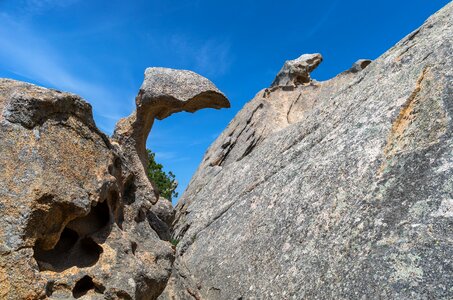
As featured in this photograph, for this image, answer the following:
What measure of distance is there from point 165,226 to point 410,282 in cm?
682

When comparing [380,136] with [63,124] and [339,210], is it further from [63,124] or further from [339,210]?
[63,124]

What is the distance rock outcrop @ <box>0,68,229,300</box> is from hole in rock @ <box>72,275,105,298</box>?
2 cm

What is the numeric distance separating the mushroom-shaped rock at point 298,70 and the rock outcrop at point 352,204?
47.1 ft

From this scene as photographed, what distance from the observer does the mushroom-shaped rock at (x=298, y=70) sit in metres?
31.2

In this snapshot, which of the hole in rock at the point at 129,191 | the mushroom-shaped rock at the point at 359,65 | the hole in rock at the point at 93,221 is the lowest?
the hole in rock at the point at 93,221

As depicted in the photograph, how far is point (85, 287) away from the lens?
28.8 ft

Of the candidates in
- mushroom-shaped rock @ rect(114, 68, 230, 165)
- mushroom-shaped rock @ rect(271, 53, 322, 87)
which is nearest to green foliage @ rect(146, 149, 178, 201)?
mushroom-shaped rock @ rect(271, 53, 322, 87)

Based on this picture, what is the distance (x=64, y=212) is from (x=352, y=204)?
18.4 feet

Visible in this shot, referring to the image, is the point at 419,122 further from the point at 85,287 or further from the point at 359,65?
the point at 359,65

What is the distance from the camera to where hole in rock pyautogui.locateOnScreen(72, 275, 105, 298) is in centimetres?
862

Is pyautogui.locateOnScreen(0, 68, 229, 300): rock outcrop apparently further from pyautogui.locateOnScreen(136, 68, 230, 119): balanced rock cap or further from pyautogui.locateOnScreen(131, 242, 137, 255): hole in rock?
pyautogui.locateOnScreen(136, 68, 230, 119): balanced rock cap

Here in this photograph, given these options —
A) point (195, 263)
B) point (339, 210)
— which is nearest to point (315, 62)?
point (195, 263)

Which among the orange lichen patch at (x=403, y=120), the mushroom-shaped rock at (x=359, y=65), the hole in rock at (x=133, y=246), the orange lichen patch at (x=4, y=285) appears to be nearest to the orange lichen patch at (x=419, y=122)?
the orange lichen patch at (x=403, y=120)

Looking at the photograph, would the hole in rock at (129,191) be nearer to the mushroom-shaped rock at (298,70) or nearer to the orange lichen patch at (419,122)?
the orange lichen patch at (419,122)
